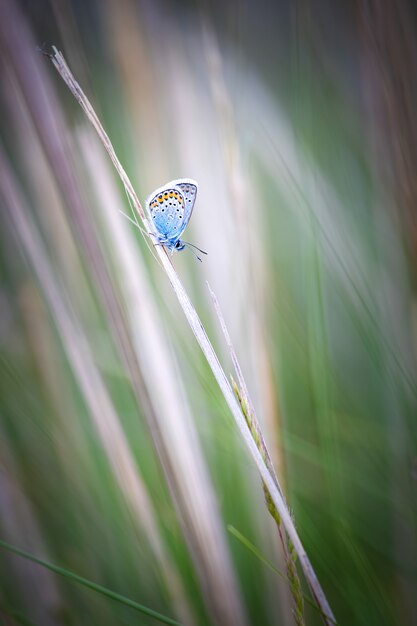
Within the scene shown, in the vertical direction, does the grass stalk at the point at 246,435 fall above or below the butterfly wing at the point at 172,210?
below

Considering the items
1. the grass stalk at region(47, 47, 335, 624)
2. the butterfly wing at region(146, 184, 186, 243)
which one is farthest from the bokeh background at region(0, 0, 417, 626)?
the grass stalk at region(47, 47, 335, 624)

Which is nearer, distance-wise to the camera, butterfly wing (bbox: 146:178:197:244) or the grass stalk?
the grass stalk

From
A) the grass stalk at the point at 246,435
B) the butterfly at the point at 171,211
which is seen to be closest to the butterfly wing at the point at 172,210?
the butterfly at the point at 171,211

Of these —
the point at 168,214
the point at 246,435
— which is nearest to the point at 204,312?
the point at 168,214

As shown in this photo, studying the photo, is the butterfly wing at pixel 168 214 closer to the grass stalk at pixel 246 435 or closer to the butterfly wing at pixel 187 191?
the butterfly wing at pixel 187 191

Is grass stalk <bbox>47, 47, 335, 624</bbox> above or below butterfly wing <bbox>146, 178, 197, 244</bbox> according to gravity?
below

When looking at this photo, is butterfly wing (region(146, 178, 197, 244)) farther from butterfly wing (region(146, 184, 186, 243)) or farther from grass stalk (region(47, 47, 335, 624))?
grass stalk (region(47, 47, 335, 624))

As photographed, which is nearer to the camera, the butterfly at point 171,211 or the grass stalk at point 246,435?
the grass stalk at point 246,435
